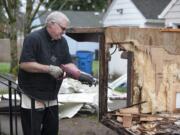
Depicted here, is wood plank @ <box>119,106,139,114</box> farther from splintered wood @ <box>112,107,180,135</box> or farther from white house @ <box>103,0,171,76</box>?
white house @ <box>103,0,171,76</box>

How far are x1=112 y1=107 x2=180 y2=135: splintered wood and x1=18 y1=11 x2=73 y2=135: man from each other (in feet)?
3.03

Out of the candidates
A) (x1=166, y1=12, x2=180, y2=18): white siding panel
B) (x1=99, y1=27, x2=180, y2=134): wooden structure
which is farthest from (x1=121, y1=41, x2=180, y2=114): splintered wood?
(x1=166, y1=12, x2=180, y2=18): white siding panel

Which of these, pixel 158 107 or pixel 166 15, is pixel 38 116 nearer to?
pixel 158 107

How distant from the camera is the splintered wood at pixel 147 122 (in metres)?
5.09

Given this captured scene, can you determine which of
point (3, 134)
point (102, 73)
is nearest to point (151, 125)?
point (102, 73)

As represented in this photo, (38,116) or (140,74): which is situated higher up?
(140,74)

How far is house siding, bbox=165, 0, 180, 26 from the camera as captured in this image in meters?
12.9

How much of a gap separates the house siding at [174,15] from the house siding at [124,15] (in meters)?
4.96

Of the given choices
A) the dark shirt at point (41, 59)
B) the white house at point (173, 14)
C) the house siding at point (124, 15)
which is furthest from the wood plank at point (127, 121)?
the house siding at point (124, 15)

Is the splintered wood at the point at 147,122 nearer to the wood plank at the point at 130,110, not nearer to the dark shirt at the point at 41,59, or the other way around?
the wood plank at the point at 130,110

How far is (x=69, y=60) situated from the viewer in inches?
196

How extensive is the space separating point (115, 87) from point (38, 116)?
9.04 metres

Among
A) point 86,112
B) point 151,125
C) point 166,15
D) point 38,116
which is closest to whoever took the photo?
point 38,116

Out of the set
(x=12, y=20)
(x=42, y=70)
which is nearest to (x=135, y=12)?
(x=12, y=20)
